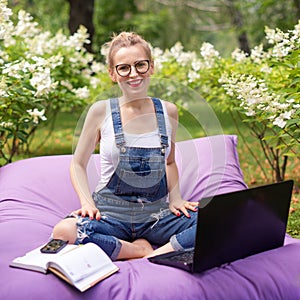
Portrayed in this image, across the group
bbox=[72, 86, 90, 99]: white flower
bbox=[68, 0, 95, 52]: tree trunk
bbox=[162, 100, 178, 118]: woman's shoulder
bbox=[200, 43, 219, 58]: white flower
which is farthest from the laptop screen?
bbox=[68, 0, 95, 52]: tree trunk

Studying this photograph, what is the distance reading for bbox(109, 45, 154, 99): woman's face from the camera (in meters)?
2.88

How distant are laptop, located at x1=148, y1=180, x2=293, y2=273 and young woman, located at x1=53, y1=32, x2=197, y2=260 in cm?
30

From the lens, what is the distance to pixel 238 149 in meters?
6.88

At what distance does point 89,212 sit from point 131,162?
29 cm

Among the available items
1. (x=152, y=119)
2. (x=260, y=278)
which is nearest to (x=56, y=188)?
(x=152, y=119)

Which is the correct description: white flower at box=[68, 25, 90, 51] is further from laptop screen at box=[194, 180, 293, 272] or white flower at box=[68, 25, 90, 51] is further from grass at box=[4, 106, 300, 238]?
laptop screen at box=[194, 180, 293, 272]

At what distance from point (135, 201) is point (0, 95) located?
1.28 metres

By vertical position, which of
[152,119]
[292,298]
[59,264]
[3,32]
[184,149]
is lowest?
[292,298]

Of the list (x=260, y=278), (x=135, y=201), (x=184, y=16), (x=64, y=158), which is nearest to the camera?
(x=260, y=278)

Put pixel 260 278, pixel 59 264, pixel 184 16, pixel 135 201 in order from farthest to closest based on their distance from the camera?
1. pixel 184 16
2. pixel 135 201
3. pixel 260 278
4. pixel 59 264

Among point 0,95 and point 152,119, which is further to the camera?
point 0,95

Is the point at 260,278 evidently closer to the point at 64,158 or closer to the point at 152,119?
the point at 152,119

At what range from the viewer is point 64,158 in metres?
3.92

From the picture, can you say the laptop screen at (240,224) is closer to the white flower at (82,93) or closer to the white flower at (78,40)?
the white flower at (82,93)
